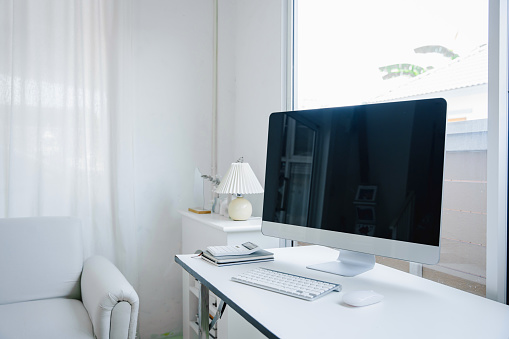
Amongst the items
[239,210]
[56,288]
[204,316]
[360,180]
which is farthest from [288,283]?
[56,288]

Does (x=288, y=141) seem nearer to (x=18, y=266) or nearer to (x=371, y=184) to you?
(x=371, y=184)

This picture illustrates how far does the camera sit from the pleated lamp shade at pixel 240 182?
2109mm

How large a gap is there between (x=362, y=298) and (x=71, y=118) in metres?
2.04

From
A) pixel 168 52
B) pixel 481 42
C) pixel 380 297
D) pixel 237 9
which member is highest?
pixel 237 9

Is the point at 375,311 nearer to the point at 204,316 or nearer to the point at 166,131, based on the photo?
the point at 204,316

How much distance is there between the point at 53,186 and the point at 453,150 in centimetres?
210

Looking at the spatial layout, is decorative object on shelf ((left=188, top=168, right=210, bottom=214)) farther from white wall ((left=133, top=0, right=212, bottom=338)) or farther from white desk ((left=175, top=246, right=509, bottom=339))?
white desk ((left=175, top=246, right=509, bottom=339))

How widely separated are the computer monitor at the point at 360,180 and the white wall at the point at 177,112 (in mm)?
1010

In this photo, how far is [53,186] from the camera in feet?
7.88

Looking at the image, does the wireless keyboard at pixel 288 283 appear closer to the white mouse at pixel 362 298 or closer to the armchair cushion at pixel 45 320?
the white mouse at pixel 362 298

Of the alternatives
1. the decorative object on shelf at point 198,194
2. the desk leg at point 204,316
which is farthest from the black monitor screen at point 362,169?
the decorative object on shelf at point 198,194

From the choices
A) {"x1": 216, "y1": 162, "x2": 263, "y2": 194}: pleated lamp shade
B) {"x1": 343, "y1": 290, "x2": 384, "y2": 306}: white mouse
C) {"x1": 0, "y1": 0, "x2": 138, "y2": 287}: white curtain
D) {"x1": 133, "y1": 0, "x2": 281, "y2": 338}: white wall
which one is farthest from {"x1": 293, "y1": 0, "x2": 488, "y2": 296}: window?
{"x1": 0, "y1": 0, "x2": 138, "y2": 287}: white curtain

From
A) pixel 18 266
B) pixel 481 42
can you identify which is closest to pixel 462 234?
pixel 481 42

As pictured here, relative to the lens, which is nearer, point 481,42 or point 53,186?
point 481,42
